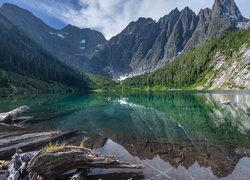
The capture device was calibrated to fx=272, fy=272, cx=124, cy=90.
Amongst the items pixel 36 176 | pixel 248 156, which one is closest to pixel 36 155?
pixel 36 176

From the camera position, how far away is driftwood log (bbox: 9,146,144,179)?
16.6 meters

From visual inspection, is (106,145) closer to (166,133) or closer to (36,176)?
(166,133)

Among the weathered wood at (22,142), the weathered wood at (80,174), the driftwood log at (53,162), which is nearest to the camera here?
the driftwood log at (53,162)

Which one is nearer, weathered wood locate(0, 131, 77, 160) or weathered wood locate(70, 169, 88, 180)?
weathered wood locate(70, 169, 88, 180)

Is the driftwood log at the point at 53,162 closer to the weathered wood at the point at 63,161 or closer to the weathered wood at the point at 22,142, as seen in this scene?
the weathered wood at the point at 63,161

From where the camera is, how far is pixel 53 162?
17078 mm

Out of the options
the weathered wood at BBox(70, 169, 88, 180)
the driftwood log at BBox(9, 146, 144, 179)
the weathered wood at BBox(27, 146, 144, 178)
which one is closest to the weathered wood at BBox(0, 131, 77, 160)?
the driftwood log at BBox(9, 146, 144, 179)

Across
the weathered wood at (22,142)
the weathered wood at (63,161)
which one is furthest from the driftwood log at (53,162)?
the weathered wood at (22,142)

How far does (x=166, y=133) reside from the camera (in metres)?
40.6

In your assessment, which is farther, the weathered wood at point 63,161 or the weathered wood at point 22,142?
the weathered wood at point 22,142

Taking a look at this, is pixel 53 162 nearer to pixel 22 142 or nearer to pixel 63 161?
pixel 63 161

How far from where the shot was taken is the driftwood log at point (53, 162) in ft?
54.3

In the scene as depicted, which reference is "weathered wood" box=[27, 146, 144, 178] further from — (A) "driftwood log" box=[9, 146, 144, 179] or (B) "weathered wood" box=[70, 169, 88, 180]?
(B) "weathered wood" box=[70, 169, 88, 180]

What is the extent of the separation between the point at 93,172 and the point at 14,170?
228 inches
